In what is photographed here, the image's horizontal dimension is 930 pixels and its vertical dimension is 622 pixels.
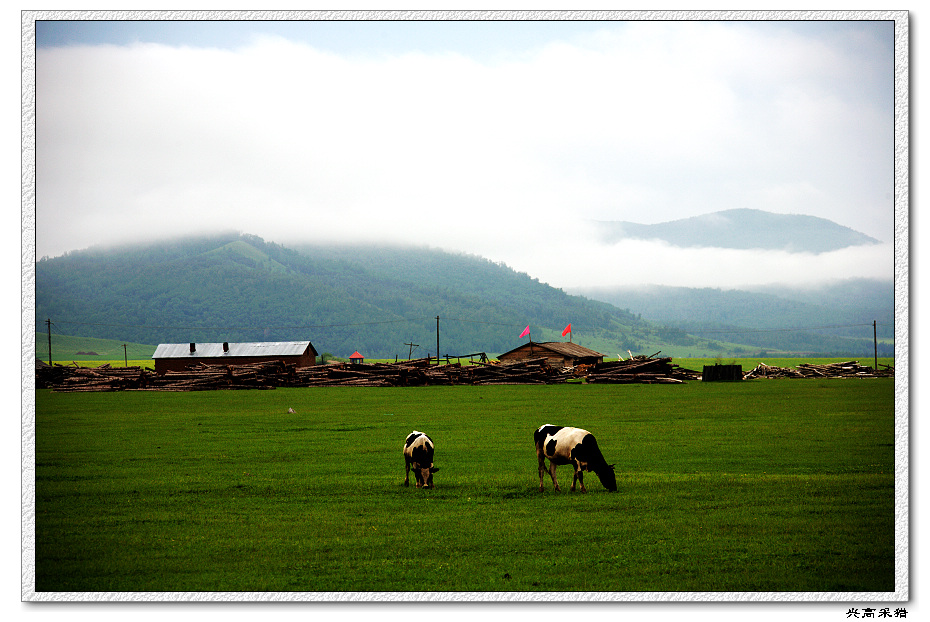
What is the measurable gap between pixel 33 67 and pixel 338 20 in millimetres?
3347

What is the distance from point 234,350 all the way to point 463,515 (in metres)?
72.5

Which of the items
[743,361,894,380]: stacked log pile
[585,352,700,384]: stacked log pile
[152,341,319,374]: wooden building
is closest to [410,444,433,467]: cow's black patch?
[585,352,700,384]: stacked log pile

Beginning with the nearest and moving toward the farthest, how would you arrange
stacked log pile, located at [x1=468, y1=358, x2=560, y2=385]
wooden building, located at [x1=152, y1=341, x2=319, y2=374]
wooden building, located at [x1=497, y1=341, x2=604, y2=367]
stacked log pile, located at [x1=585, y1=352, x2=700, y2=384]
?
stacked log pile, located at [x1=585, y1=352, x2=700, y2=384] < stacked log pile, located at [x1=468, y1=358, x2=560, y2=385] < wooden building, located at [x1=497, y1=341, x2=604, y2=367] < wooden building, located at [x1=152, y1=341, x2=319, y2=374]

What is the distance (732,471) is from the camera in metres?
13.0

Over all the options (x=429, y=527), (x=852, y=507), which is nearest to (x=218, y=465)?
(x=429, y=527)

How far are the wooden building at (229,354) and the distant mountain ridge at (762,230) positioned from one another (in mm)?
35079

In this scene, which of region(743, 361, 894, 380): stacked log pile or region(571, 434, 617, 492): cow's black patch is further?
region(743, 361, 894, 380): stacked log pile

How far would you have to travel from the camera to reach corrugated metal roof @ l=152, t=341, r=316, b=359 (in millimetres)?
76500

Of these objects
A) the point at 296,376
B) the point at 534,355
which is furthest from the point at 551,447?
the point at 534,355

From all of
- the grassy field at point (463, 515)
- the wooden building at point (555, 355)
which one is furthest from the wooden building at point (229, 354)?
the grassy field at point (463, 515)

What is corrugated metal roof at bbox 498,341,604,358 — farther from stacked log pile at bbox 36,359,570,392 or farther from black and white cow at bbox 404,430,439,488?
black and white cow at bbox 404,430,439,488

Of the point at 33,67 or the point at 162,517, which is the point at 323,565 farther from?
the point at 33,67

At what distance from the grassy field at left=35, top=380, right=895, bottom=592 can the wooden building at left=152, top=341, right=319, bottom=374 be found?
5726cm

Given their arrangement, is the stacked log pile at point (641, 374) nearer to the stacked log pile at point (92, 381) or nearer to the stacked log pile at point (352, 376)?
the stacked log pile at point (352, 376)
